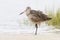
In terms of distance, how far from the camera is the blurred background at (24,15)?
2.15 m

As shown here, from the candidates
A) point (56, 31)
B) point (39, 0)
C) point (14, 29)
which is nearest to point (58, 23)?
point (56, 31)

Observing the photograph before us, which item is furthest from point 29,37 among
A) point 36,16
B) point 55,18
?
point 55,18

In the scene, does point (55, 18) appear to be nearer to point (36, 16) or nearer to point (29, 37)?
point (36, 16)

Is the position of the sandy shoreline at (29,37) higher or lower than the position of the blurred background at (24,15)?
lower

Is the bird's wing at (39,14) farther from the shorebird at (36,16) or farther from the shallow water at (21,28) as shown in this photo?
the shallow water at (21,28)

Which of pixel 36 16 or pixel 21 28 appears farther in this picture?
pixel 21 28

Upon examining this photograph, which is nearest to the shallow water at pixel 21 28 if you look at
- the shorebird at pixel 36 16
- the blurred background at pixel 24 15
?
the blurred background at pixel 24 15

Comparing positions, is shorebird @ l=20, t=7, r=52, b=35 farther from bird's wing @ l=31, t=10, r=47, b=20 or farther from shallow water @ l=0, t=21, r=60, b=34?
shallow water @ l=0, t=21, r=60, b=34

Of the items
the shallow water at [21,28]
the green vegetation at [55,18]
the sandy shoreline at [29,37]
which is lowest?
the sandy shoreline at [29,37]

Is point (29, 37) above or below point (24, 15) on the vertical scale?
below

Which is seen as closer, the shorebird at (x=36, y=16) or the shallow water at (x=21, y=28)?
the shorebird at (x=36, y=16)

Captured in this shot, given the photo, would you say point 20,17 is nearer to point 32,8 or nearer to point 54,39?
point 32,8

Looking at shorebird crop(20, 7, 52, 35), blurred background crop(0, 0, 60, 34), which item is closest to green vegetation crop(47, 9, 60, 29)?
blurred background crop(0, 0, 60, 34)

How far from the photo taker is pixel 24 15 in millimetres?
2139
